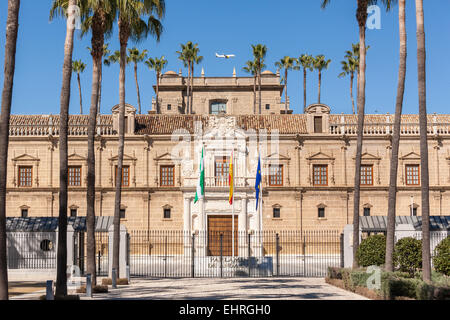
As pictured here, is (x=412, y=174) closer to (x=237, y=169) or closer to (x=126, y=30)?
(x=237, y=169)

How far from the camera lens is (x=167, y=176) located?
42.9m

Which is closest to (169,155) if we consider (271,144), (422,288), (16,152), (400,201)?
(271,144)

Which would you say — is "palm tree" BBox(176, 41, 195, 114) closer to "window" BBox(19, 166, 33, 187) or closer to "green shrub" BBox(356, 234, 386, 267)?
"window" BBox(19, 166, 33, 187)

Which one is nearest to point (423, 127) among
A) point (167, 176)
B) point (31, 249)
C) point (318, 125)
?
point (31, 249)

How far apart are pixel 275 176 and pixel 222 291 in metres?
23.1

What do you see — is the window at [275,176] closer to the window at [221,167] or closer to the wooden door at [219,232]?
the window at [221,167]

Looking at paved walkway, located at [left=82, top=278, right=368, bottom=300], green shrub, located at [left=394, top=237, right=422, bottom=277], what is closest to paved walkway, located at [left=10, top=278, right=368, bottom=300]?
paved walkway, located at [left=82, top=278, right=368, bottom=300]

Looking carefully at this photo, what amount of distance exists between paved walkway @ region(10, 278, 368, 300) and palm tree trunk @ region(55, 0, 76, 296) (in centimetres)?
176

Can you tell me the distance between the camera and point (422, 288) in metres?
15.4

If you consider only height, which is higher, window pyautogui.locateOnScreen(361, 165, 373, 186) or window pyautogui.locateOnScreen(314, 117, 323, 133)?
window pyautogui.locateOnScreen(314, 117, 323, 133)

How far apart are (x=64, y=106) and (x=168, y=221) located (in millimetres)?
25281

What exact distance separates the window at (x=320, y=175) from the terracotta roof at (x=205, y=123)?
288cm

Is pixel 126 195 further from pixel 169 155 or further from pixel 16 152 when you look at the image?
pixel 16 152

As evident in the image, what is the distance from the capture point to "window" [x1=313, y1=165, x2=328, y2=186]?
140 feet
